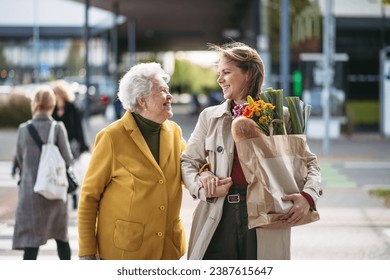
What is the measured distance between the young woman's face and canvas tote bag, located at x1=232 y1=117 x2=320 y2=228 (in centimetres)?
25

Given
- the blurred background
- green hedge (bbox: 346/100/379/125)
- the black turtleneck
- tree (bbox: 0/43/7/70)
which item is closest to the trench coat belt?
the black turtleneck

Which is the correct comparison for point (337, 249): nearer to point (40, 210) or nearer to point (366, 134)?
point (40, 210)

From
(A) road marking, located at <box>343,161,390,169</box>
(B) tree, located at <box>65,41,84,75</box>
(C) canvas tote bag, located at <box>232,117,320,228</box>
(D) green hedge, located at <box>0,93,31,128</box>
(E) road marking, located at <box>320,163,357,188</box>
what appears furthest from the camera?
(B) tree, located at <box>65,41,84,75</box>

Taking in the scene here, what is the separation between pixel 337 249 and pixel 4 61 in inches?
1697

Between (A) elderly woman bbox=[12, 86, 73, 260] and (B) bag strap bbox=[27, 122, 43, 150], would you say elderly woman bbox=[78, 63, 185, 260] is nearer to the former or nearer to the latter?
(A) elderly woman bbox=[12, 86, 73, 260]

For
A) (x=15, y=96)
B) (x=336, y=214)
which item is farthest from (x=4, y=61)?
(x=336, y=214)

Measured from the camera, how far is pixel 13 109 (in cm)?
2575

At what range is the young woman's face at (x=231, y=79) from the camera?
11.5 feet

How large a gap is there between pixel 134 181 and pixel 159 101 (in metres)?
0.38

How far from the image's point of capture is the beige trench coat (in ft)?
11.3

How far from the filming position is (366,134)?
79.7 feet

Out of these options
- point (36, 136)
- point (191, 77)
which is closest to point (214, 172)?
point (36, 136)

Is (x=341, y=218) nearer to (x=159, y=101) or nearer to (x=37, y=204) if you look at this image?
(x=37, y=204)
